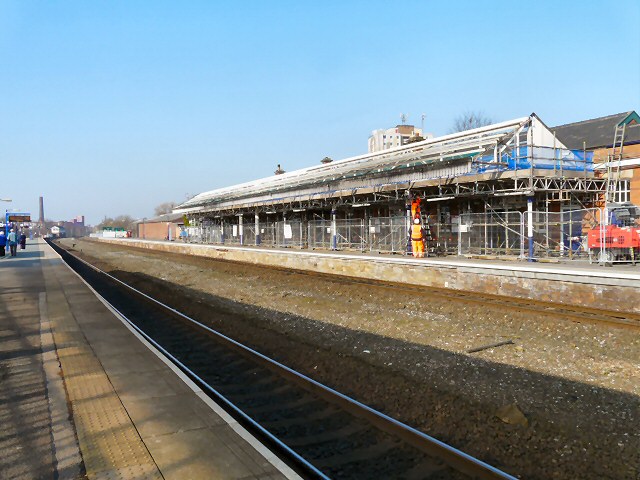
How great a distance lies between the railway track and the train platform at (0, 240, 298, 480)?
0.51 m

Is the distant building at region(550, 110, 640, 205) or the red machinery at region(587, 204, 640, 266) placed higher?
the distant building at region(550, 110, 640, 205)

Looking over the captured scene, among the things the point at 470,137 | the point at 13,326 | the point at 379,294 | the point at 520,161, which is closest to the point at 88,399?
the point at 13,326

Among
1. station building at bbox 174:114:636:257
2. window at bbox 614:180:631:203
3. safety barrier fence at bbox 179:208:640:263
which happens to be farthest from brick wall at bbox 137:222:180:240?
window at bbox 614:180:631:203

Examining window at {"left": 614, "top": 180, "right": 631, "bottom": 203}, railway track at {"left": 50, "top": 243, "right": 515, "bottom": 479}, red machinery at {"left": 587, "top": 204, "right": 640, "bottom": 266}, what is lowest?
railway track at {"left": 50, "top": 243, "right": 515, "bottom": 479}

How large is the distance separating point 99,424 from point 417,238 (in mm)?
19515

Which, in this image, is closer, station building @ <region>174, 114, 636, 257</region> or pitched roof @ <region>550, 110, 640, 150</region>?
station building @ <region>174, 114, 636, 257</region>

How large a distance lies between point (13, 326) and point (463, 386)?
33.6 feet

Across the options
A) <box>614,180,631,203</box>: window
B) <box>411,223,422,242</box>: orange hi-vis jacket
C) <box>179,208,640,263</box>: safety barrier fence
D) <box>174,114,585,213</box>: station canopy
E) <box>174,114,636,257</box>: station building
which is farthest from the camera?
<box>614,180,631,203</box>: window

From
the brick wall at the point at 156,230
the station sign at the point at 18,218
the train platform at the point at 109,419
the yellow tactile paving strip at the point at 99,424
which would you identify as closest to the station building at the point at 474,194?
the train platform at the point at 109,419

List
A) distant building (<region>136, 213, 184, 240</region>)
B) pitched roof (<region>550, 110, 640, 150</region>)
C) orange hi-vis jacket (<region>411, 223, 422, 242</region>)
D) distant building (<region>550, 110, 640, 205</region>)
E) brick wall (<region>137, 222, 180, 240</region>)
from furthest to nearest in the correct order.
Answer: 1. brick wall (<region>137, 222, 180, 240</region>)
2. distant building (<region>136, 213, 184, 240</region>)
3. pitched roof (<region>550, 110, 640, 150</region>)
4. distant building (<region>550, 110, 640, 205</region>)
5. orange hi-vis jacket (<region>411, 223, 422, 242</region>)

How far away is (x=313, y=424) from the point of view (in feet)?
18.8

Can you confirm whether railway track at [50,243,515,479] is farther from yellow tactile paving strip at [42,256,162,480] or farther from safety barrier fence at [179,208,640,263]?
safety barrier fence at [179,208,640,263]

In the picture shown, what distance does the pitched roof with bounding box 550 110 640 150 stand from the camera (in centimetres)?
3412

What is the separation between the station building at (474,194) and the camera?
2152 centimetres
